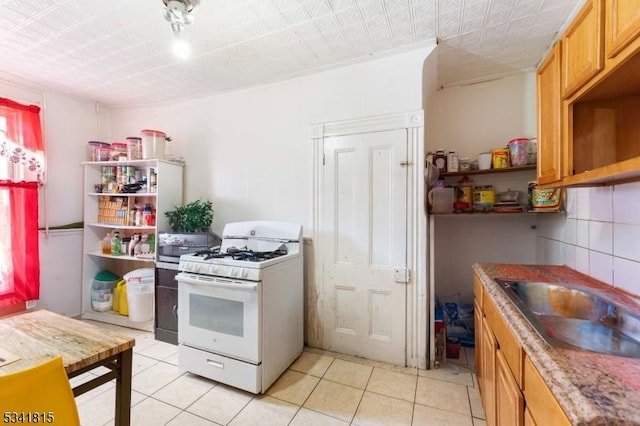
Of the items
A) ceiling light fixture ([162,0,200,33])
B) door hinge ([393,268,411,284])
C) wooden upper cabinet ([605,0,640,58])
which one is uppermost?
ceiling light fixture ([162,0,200,33])

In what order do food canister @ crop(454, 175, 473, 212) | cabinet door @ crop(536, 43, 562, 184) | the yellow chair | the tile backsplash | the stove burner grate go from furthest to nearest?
1. food canister @ crop(454, 175, 473, 212)
2. the stove burner grate
3. cabinet door @ crop(536, 43, 562, 184)
4. the tile backsplash
5. the yellow chair

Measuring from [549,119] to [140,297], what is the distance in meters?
3.76

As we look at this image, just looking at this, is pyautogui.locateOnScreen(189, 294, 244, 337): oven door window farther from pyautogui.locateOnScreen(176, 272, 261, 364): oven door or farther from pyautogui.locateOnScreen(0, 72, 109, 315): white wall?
pyautogui.locateOnScreen(0, 72, 109, 315): white wall

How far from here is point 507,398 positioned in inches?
42.1

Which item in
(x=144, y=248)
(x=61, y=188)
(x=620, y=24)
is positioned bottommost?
(x=144, y=248)

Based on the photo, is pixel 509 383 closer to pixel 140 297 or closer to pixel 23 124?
pixel 140 297

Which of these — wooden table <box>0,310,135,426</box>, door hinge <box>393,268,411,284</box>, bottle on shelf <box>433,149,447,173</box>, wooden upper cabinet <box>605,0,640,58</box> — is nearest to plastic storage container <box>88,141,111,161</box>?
wooden table <box>0,310,135,426</box>

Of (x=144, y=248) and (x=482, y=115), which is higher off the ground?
(x=482, y=115)

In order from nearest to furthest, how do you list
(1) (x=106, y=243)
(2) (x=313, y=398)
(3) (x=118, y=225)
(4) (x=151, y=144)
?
1. (2) (x=313, y=398)
2. (4) (x=151, y=144)
3. (3) (x=118, y=225)
4. (1) (x=106, y=243)

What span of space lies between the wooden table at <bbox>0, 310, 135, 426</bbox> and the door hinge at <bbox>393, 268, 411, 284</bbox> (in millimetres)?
1775

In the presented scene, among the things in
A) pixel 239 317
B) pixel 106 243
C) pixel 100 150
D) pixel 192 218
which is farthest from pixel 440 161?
pixel 106 243

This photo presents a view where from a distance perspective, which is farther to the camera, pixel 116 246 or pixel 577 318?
pixel 116 246

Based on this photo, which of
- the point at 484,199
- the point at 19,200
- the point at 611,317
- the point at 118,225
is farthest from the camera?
the point at 118,225

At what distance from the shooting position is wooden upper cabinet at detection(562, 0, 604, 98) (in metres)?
1.12
